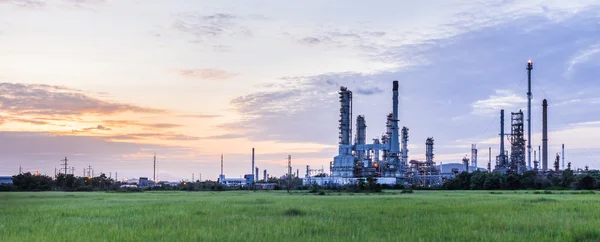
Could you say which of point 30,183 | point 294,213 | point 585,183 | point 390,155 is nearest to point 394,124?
point 390,155

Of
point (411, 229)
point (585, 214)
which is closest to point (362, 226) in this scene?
point (411, 229)

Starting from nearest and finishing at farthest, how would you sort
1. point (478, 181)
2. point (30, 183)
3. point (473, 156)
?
point (478, 181) → point (30, 183) → point (473, 156)

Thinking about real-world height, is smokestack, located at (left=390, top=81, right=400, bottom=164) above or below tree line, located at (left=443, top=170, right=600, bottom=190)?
above

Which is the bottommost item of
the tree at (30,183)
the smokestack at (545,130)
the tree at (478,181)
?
the tree at (30,183)

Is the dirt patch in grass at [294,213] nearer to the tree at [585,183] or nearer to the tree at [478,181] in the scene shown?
the tree at [585,183]

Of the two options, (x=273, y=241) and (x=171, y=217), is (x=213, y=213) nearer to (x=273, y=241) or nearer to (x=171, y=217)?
(x=171, y=217)

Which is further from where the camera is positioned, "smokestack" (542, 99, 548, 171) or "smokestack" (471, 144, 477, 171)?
"smokestack" (471, 144, 477, 171)

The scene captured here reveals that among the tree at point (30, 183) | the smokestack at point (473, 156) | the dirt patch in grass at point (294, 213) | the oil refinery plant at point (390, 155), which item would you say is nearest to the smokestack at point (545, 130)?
the oil refinery plant at point (390, 155)

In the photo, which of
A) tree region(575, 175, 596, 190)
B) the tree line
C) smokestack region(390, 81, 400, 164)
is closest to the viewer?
tree region(575, 175, 596, 190)

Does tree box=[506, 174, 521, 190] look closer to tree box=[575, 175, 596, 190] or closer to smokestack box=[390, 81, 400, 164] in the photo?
tree box=[575, 175, 596, 190]

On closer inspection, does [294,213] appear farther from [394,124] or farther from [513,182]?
[394,124]

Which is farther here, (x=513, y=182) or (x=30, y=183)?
(x=30, y=183)

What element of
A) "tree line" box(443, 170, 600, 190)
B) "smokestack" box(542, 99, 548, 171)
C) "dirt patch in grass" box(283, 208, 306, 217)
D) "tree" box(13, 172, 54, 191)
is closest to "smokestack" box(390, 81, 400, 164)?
"tree line" box(443, 170, 600, 190)

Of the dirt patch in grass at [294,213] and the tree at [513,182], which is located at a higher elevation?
the dirt patch in grass at [294,213]
